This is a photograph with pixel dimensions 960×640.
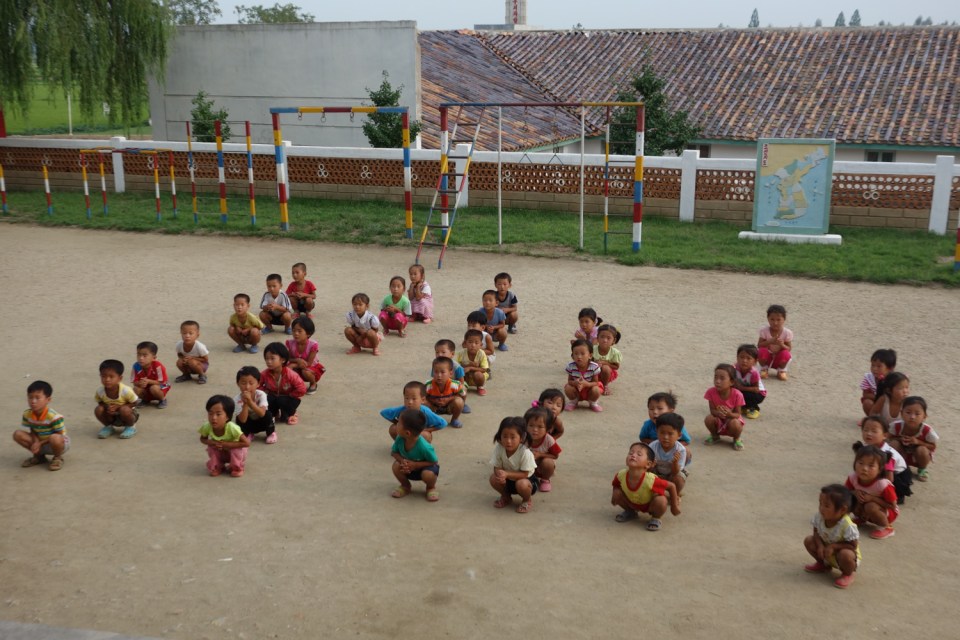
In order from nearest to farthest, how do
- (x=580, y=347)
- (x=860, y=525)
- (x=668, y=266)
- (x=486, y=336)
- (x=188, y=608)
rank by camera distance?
(x=188, y=608) < (x=860, y=525) < (x=580, y=347) < (x=486, y=336) < (x=668, y=266)

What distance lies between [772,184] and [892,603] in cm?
1148

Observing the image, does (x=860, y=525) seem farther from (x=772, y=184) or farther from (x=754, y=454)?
(x=772, y=184)

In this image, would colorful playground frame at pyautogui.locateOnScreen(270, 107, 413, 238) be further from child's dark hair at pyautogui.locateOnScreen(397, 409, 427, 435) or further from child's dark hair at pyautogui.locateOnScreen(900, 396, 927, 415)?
child's dark hair at pyautogui.locateOnScreen(900, 396, 927, 415)

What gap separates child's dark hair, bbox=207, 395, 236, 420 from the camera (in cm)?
712

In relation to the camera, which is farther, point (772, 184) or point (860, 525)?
point (772, 184)

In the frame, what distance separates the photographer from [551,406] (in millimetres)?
7617

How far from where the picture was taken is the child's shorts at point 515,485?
6609 mm

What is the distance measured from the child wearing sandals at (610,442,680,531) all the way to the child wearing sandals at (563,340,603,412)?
2072mm

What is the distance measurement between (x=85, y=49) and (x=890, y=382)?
18462mm

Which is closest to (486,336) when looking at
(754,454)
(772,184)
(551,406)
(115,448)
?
(551,406)

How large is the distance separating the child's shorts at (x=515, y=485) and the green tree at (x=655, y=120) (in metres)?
15.0

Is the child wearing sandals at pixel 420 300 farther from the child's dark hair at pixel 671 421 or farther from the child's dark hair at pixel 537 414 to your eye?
the child's dark hair at pixel 671 421

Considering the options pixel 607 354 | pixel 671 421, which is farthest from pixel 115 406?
pixel 671 421

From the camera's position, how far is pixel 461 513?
6.58 meters
